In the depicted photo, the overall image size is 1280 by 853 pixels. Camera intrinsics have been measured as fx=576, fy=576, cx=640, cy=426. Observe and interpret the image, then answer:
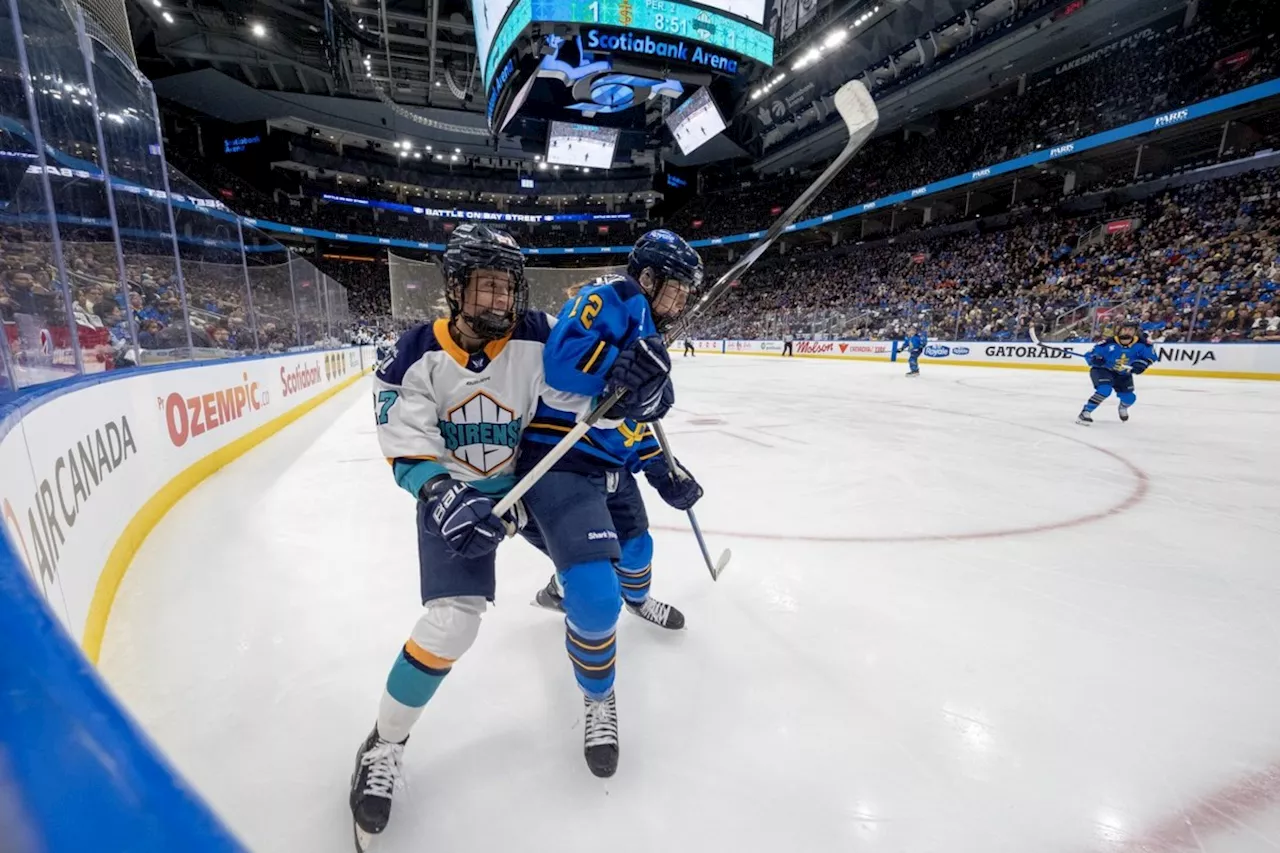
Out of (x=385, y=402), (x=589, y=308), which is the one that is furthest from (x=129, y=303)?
(x=589, y=308)

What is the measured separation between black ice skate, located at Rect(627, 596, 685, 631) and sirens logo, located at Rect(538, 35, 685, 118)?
38.1 ft

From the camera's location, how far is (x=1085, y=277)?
16125 mm

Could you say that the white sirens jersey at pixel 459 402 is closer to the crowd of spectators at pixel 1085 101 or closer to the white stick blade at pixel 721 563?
the white stick blade at pixel 721 563

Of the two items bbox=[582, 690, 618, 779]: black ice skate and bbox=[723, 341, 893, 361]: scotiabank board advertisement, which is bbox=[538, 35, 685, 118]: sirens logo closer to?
bbox=[723, 341, 893, 361]: scotiabank board advertisement

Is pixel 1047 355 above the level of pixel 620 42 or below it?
below

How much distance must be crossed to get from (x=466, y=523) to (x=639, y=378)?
56 cm

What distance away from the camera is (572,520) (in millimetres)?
1452

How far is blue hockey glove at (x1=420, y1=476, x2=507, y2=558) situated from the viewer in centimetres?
127

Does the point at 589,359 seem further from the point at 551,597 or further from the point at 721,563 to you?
the point at 721,563

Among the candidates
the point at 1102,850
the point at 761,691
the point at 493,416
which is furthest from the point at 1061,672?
the point at 493,416

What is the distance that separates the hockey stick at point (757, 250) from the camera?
1453 mm

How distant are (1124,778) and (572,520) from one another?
1402mm

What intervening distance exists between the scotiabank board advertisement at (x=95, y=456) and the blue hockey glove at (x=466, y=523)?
61cm

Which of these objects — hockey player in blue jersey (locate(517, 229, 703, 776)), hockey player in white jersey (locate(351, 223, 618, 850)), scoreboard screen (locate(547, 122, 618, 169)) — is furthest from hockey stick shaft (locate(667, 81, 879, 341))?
scoreboard screen (locate(547, 122, 618, 169))
